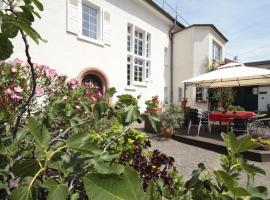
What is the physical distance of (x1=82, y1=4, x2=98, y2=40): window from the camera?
12.4 m

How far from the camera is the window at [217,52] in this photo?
21.1 m

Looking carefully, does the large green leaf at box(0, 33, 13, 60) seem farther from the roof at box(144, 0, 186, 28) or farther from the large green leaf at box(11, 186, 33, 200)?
the roof at box(144, 0, 186, 28)

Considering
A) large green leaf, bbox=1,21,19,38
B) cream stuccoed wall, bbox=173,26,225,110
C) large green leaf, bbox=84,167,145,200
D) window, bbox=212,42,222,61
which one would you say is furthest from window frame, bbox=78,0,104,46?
large green leaf, bbox=84,167,145,200

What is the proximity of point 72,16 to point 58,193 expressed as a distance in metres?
11.5

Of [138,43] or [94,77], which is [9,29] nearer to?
[94,77]

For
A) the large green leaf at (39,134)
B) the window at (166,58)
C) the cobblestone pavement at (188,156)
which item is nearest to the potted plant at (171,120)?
the cobblestone pavement at (188,156)

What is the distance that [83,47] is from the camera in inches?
472

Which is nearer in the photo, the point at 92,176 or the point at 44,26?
the point at 92,176

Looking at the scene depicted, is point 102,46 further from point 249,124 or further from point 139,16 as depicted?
point 249,124

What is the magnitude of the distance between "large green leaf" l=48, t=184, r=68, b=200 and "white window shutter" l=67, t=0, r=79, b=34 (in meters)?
11.2

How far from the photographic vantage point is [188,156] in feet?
25.4

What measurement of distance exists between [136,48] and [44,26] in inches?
289

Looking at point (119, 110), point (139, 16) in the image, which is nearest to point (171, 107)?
point (139, 16)

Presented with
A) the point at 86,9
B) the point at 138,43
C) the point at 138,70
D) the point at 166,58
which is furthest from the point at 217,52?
the point at 86,9
